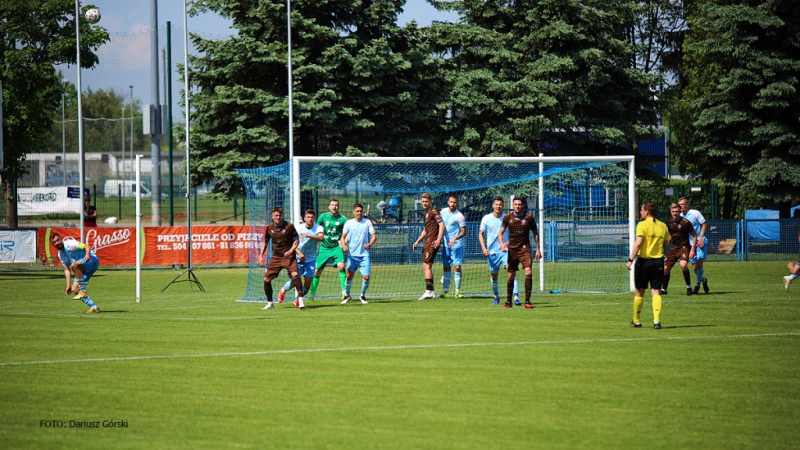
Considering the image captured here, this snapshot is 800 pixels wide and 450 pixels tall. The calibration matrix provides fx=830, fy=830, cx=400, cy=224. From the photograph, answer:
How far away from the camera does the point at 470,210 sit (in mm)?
31500

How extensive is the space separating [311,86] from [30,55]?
10.6 metres

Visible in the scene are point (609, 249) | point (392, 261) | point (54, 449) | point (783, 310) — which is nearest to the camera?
point (54, 449)

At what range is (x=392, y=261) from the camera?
2792 cm

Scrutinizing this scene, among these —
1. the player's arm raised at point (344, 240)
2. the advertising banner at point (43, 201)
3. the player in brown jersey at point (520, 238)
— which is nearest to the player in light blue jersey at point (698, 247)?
the player in brown jersey at point (520, 238)

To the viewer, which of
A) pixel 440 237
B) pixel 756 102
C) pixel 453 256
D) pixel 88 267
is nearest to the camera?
pixel 88 267

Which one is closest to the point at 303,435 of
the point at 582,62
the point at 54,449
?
the point at 54,449

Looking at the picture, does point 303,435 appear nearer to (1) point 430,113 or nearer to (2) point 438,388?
(2) point 438,388

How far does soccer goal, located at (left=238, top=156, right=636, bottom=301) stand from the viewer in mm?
21719

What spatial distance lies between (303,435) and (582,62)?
1236 inches

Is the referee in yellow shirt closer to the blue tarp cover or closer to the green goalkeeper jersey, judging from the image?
the green goalkeeper jersey

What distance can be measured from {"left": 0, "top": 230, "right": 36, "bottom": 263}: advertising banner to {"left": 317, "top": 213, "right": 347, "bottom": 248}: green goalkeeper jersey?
14710 mm

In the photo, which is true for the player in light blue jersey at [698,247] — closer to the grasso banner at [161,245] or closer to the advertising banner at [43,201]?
the grasso banner at [161,245]

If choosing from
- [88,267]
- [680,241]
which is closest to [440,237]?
[680,241]

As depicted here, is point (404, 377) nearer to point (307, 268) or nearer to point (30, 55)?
point (307, 268)
